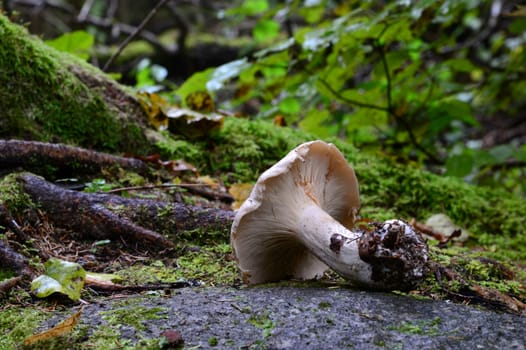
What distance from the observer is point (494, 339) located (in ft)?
4.99

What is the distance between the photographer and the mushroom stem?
6.32ft

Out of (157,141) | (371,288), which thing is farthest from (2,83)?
(371,288)

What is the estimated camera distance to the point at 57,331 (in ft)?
4.83

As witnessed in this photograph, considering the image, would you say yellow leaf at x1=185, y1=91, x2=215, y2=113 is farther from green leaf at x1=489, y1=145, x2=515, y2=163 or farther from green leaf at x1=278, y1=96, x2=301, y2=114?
green leaf at x1=489, y1=145, x2=515, y2=163

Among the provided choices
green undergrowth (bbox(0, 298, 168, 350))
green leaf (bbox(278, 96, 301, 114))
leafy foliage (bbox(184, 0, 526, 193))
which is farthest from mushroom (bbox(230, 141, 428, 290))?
green leaf (bbox(278, 96, 301, 114))

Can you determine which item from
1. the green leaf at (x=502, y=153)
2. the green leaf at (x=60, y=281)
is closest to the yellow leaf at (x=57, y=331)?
the green leaf at (x=60, y=281)

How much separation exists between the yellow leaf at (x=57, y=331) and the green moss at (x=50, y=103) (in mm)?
1805

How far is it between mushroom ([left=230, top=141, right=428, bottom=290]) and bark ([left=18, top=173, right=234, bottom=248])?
1.79ft

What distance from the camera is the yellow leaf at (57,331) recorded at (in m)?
1.43

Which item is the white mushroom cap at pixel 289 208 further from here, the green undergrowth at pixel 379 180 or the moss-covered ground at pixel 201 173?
the green undergrowth at pixel 379 180

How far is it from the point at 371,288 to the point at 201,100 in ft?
8.45

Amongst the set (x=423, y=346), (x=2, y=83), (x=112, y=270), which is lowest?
(x=112, y=270)

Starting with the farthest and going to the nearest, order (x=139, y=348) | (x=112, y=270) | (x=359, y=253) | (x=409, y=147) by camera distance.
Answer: (x=409, y=147) < (x=112, y=270) < (x=359, y=253) < (x=139, y=348)

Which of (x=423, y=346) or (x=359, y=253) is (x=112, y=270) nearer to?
(x=359, y=253)
